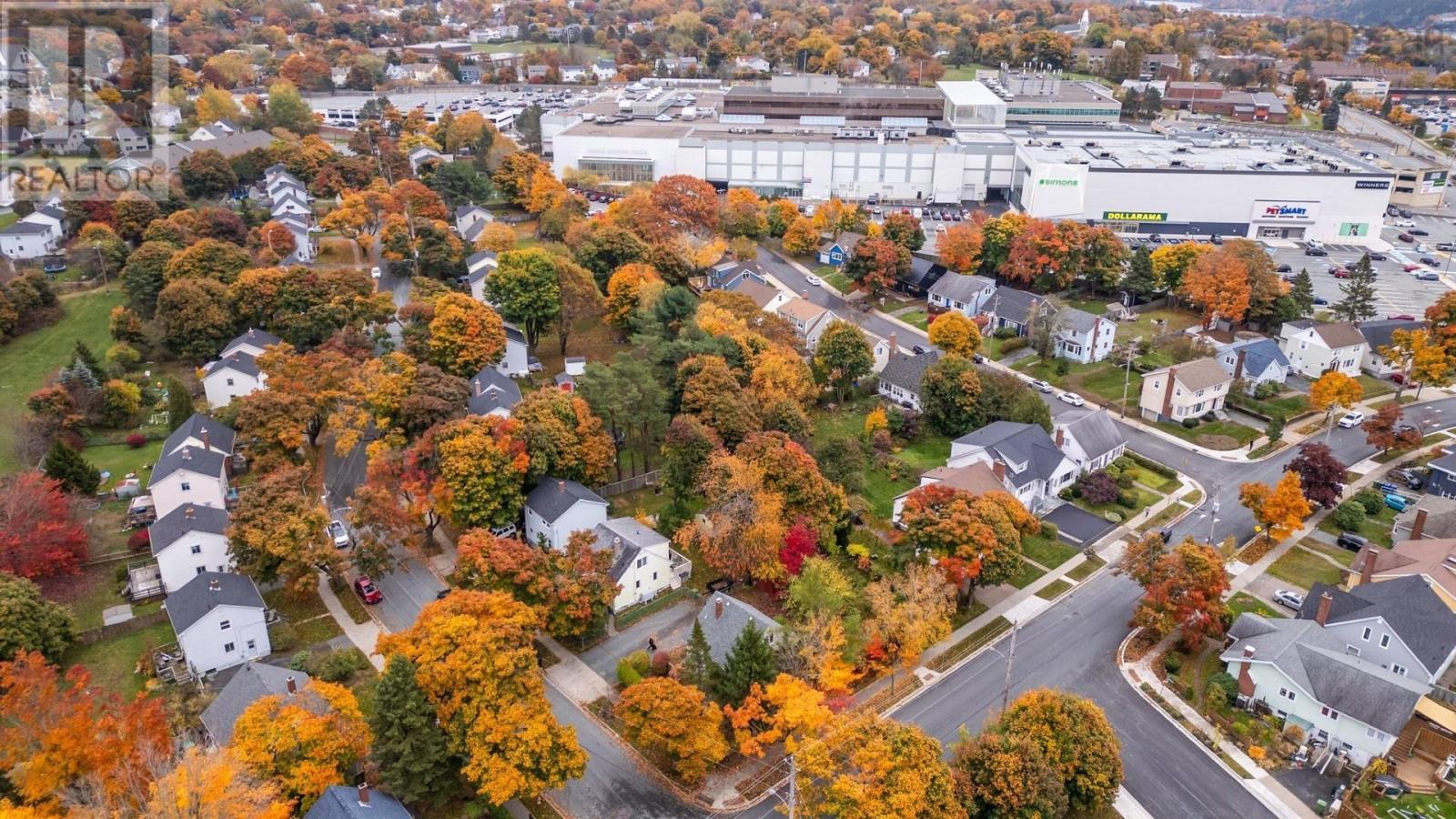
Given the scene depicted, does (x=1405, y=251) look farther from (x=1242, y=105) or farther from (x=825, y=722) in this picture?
(x=825, y=722)

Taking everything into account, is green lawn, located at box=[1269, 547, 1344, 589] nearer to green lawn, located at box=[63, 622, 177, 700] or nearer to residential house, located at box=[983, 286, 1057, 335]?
residential house, located at box=[983, 286, 1057, 335]

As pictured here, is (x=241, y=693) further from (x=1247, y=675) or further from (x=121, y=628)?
(x=1247, y=675)

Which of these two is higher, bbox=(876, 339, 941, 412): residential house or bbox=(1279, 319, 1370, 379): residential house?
bbox=(1279, 319, 1370, 379): residential house

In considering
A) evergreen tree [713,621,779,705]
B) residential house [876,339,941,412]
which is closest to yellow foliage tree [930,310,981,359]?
residential house [876,339,941,412]

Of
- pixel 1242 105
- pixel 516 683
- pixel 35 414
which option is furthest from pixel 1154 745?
pixel 1242 105

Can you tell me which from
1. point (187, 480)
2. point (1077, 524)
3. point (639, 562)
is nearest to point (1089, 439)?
point (1077, 524)

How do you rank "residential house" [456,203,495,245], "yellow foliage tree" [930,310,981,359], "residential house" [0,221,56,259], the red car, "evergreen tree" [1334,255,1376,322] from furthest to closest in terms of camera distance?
"residential house" [456,203,495,245]
"residential house" [0,221,56,259]
"evergreen tree" [1334,255,1376,322]
"yellow foliage tree" [930,310,981,359]
the red car
